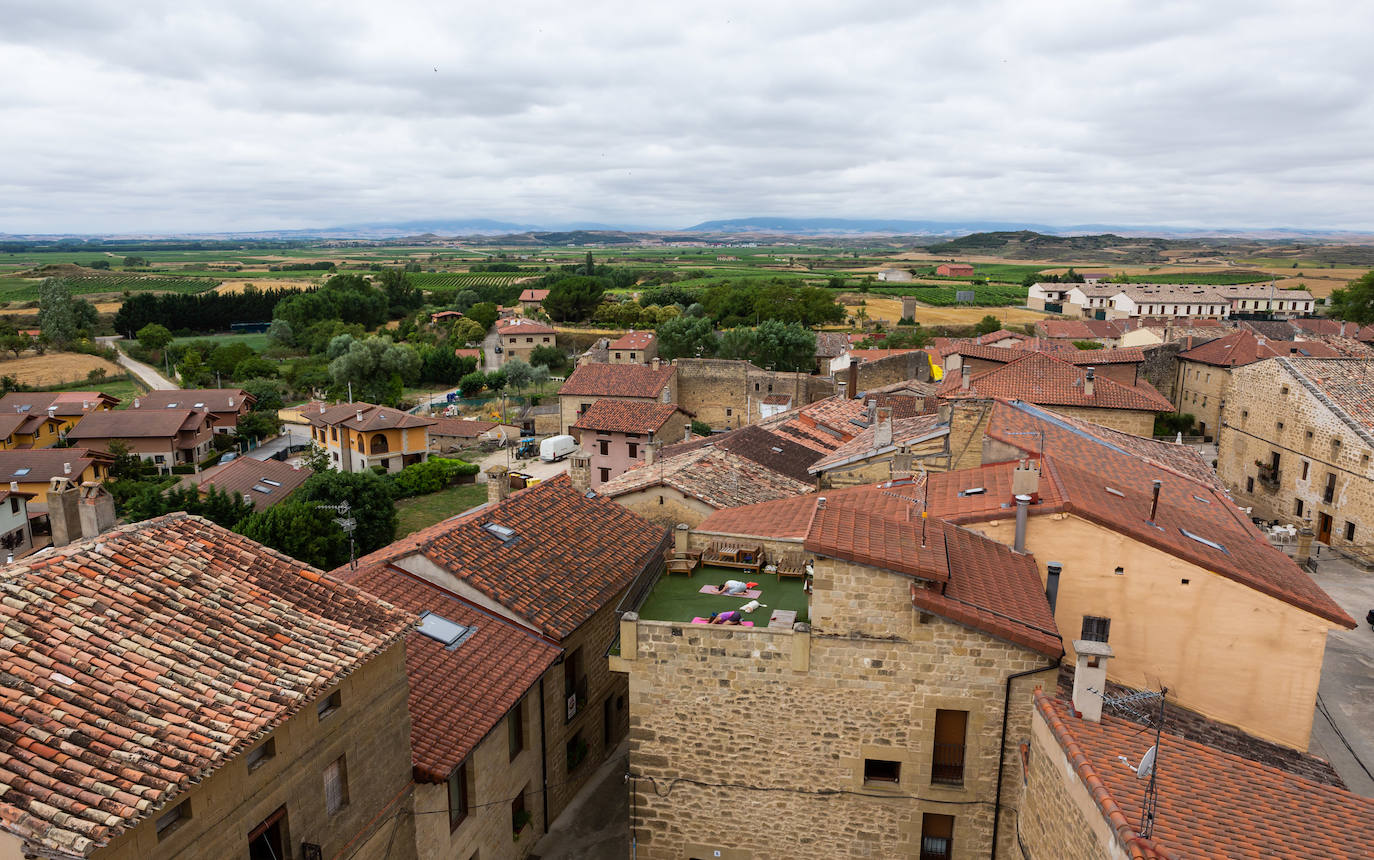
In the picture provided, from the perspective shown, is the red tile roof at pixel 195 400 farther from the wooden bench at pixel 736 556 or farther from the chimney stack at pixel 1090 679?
the chimney stack at pixel 1090 679

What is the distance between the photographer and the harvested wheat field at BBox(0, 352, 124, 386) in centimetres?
8812

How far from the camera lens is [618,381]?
55.4m

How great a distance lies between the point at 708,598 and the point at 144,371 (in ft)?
357

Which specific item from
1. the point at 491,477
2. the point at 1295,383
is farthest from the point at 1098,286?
the point at 491,477

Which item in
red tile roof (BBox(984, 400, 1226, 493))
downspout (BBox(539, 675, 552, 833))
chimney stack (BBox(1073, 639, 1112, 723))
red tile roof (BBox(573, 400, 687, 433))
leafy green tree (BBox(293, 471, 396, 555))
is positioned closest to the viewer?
chimney stack (BBox(1073, 639, 1112, 723))

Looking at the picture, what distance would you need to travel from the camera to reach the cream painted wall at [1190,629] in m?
13.2

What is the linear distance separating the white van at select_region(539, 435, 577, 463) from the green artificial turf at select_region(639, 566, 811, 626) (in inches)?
1537

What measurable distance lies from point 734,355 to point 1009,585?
5995 centimetres

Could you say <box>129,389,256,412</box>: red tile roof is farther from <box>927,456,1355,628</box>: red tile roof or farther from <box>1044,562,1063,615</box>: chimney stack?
<box>1044,562,1063,615</box>: chimney stack

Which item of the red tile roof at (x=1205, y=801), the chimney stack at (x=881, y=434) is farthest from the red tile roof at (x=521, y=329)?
the red tile roof at (x=1205, y=801)

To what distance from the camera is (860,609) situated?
12.2 meters

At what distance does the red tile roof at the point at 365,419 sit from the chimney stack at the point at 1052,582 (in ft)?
161

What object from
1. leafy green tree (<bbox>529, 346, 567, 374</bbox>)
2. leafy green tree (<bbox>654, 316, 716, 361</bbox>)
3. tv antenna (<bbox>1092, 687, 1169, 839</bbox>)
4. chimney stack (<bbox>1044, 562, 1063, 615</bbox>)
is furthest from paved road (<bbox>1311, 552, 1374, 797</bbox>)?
leafy green tree (<bbox>529, 346, 567, 374</bbox>)

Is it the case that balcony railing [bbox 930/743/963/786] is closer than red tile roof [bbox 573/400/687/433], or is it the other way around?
balcony railing [bbox 930/743/963/786]
